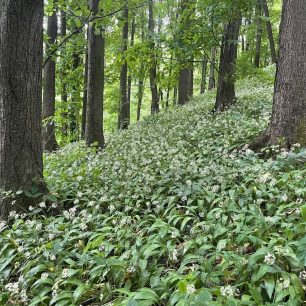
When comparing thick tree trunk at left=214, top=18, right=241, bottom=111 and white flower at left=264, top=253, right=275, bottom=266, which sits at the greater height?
thick tree trunk at left=214, top=18, right=241, bottom=111

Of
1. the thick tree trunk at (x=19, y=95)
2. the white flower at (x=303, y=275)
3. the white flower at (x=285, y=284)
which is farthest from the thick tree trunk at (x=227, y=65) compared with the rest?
the white flower at (x=285, y=284)

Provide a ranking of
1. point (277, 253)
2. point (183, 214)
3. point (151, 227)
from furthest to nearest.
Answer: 1. point (183, 214)
2. point (151, 227)
3. point (277, 253)

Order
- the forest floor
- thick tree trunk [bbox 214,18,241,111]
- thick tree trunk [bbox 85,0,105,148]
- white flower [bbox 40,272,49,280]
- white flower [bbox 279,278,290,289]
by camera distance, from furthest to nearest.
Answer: thick tree trunk [bbox 214,18,241,111], thick tree trunk [bbox 85,0,105,148], white flower [bbox 40,272,49,280], the forest floor, white flower [bbox 279,278,290,289]

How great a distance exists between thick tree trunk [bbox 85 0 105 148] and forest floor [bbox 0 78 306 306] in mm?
3375

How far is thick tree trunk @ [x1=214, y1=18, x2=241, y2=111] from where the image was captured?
9.91 meters

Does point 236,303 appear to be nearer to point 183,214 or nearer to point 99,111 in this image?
point 183,214

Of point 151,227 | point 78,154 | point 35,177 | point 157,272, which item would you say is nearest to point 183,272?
point 157,272

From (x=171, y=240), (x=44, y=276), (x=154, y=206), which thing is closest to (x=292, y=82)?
(x=154, y=206)

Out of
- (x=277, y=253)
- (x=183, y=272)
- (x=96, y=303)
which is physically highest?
(x=277, y=253)

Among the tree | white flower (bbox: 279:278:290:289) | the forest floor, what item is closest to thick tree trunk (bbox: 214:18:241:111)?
the tree

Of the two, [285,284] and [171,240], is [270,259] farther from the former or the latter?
[171,240]

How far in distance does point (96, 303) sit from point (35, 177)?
8.18 feet

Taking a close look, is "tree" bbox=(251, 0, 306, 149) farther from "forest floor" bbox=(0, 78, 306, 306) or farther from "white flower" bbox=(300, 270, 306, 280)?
"white flower" bbox=(300, 270, 306, 280)

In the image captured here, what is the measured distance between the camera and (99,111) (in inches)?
353
